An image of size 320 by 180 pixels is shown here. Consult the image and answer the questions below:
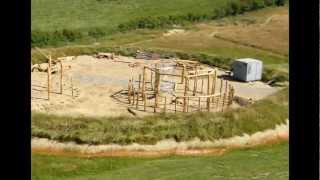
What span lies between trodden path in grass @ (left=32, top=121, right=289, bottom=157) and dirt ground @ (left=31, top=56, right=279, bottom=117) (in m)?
1.11

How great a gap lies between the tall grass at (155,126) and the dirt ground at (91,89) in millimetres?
395

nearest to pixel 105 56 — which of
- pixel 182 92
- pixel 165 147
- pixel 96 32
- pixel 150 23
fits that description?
pixel 182 92

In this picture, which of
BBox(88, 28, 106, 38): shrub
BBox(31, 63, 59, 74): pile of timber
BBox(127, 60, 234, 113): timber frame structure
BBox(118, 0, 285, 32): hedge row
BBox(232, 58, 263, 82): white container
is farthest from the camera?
BBox(118, 0, 285, 32): hedge row

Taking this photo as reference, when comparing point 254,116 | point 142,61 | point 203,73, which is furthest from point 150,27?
point 254,116

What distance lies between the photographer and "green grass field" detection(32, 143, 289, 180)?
5668 millimetres

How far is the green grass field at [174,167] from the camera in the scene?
5.67 m

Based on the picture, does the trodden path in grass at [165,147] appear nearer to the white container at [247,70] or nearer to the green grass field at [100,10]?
the white container at [247,70]

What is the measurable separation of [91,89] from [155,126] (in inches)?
89.1

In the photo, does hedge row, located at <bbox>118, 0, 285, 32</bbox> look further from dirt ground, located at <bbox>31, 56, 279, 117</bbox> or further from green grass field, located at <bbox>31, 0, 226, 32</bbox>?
dirt ground, located at <bbox>31, 56, 279, 117</bbox>

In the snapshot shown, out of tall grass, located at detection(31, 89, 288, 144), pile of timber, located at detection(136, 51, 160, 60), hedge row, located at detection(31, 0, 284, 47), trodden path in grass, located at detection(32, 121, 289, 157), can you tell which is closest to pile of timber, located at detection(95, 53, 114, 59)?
pile of timber, located at detection(136, 51, 160, 60)

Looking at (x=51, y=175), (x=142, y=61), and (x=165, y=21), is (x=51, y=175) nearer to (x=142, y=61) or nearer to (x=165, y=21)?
(x=142, y=61)

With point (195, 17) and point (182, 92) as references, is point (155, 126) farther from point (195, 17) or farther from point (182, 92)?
point (195, 17)

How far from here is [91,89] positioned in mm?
9812
